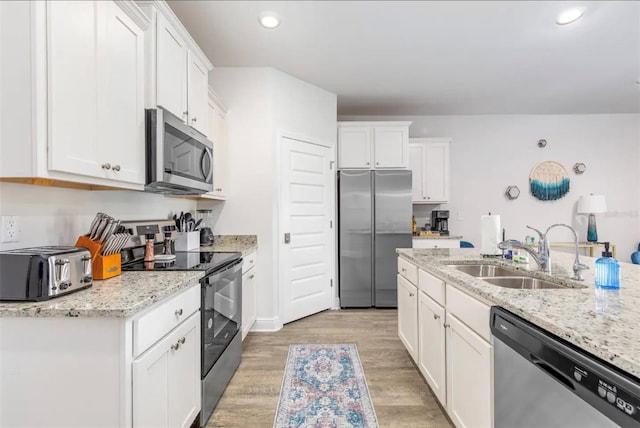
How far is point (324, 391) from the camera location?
2100mm

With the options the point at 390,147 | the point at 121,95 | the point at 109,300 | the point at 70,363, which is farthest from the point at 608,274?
the point at 390,147

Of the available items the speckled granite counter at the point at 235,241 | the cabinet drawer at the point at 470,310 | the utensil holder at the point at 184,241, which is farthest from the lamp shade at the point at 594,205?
the utensil holder at the point at 184,241

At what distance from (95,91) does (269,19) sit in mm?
1574

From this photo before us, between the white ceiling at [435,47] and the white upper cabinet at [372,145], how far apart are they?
1.34 ft

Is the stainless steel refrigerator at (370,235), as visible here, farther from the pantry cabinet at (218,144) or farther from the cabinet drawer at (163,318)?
the cabinet drawer at (163,318)

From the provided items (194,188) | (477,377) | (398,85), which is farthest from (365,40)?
(477,377)

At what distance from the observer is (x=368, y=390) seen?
82.8 inches

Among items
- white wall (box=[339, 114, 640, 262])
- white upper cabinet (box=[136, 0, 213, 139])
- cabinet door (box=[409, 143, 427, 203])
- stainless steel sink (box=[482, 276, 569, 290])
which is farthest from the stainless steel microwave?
white wall (box=[339, 114, 640, 262])

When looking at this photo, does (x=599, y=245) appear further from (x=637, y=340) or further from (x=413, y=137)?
(x=637, y=340)

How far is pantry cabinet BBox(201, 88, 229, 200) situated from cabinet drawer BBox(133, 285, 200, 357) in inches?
51.7

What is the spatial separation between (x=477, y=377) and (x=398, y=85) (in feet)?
10.9

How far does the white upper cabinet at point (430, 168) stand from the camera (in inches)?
180

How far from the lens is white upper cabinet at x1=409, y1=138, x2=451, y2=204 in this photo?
458 cm

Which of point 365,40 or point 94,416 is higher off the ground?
point 365,40
